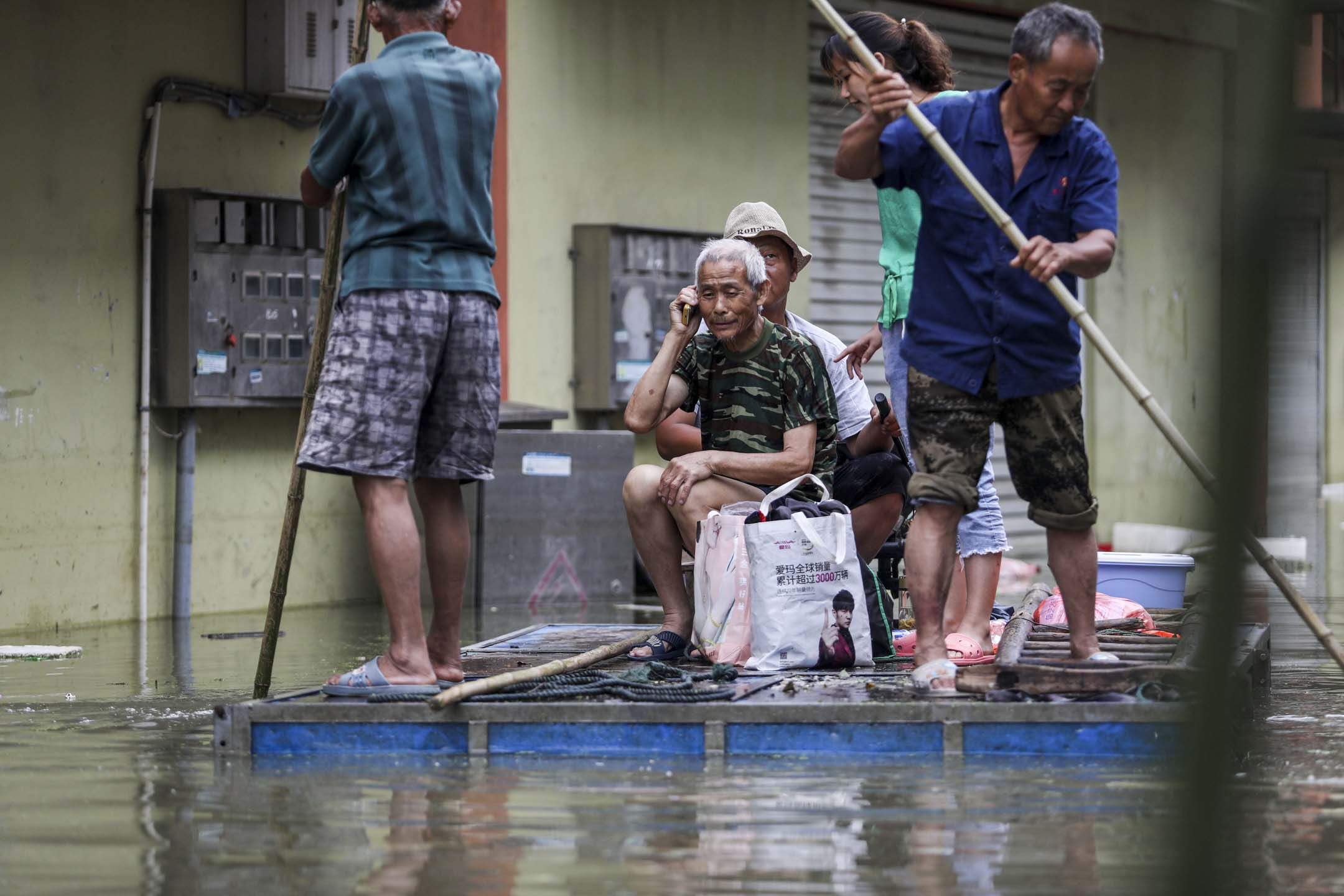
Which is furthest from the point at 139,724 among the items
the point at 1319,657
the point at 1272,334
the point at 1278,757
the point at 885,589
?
the point at 1272,334

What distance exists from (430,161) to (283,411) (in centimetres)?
554

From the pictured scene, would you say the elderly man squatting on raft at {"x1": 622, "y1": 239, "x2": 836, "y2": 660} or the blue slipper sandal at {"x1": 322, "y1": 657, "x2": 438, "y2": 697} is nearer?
the blue slipper sandal at {"x1": 322, "y1": 657, "x2": 438, "y2": 697}

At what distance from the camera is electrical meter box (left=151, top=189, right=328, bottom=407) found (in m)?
9.16

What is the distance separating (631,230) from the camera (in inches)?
446

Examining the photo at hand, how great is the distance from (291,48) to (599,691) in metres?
5.67

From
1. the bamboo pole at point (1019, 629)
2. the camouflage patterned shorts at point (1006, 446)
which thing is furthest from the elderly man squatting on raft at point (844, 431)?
the camouflage patterned shorts at point (1006, 446)

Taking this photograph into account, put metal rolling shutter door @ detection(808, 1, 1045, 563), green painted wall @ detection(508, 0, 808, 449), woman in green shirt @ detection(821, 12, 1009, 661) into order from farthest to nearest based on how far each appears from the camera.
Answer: metal rolling shutter door @ detection(808, 1, 1045, 563) < green painted wall @ detection(508, 0, 808, 449) < woman in green shirt @ detection(821, 12, 1009, 661)

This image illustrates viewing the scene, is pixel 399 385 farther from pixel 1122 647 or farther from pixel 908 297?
pixel 1122 647

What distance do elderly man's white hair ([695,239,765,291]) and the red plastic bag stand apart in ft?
4.93

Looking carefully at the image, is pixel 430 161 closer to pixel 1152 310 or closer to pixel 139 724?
pixel 139 724

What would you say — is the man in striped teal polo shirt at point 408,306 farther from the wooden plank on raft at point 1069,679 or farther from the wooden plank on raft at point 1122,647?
the wooden plank on raft at point 1122,647

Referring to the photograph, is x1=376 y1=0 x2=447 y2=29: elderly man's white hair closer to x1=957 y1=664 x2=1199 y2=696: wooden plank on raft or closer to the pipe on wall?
x1=957 y1=664 x2=1199 y2=696: wooden plank on raft

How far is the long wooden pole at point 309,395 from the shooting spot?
17.6 feet

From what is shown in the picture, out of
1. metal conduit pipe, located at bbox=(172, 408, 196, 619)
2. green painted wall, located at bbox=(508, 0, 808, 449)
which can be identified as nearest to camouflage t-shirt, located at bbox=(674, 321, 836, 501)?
metal conduit pipe, located at bbox=(172, 408, 196, 619)
